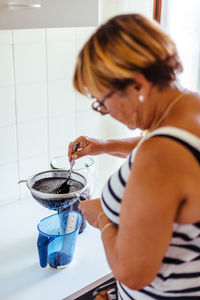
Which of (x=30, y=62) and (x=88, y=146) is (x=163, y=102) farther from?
(x=30, y=62)

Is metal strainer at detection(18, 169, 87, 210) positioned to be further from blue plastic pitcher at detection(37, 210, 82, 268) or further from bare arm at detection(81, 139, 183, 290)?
bare arm at detection(81, 139, 183, 290)

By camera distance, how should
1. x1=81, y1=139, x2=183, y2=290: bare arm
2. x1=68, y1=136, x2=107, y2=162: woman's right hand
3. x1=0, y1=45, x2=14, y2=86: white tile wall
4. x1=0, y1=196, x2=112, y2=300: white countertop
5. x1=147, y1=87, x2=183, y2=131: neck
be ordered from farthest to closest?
1. x1=0, y1=45, x2=14, y2=86: white tile wall
2. x1=68, y1=136, x2=107, y2=162: woman's right hand
3. x1=0, y1=196, x2=112, y2=300: white countertop
4. x1=147, y1=87, x2=183, y2=131: neck
5. x1=81, y1=139, x2=183, y2=290: bare arm

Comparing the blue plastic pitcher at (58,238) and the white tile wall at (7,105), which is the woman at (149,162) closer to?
the blue plastic pitcher at (58,238)

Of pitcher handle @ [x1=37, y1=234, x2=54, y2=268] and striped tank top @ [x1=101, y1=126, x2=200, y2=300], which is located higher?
striped tank top @ [x1=101, y1=126, x2=200, y2=300]

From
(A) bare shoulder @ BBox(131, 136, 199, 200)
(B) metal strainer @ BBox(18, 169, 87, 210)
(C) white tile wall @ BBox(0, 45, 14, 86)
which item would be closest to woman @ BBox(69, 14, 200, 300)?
(A) bare shoulder @ BBox(131, 136, 199, 200)

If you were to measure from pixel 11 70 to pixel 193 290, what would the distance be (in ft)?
3.35

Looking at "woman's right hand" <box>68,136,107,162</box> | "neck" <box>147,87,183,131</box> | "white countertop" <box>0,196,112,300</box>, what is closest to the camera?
"neck" <box>147,87,183,131</box>

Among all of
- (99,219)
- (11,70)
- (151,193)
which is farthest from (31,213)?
(151,193)

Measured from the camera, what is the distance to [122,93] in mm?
720

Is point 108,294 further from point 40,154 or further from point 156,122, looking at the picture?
point 40,154

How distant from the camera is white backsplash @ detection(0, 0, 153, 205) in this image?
1467mm

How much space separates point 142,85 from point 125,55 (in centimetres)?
6

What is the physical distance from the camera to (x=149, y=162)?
0.64 meters

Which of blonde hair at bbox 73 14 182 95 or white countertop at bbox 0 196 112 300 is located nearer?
blonde hair at bbox 73 14 182 95
